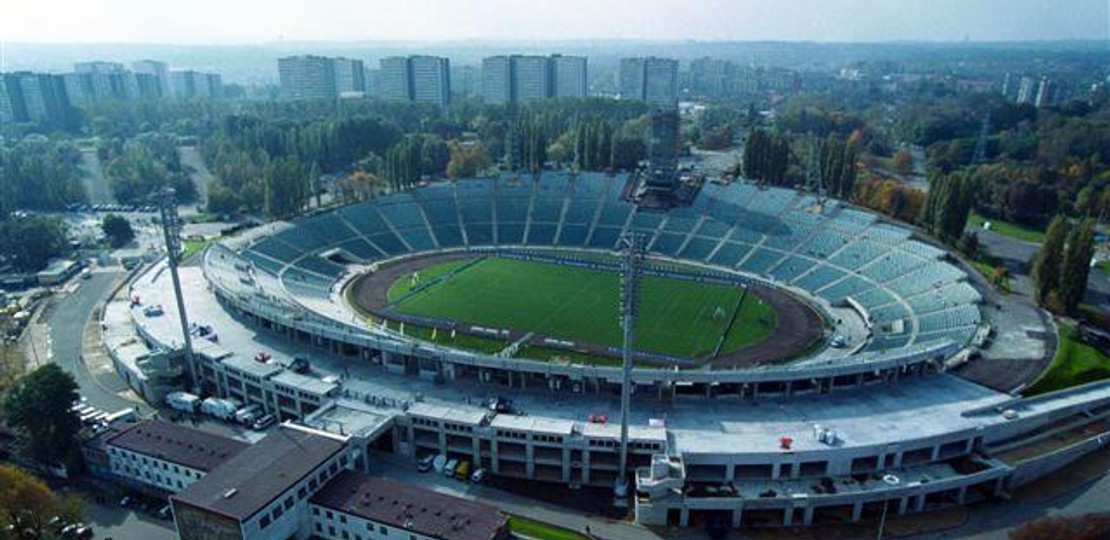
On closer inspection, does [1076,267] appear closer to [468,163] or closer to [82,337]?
[468,163]

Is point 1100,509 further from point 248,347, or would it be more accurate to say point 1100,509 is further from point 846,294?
point 248,347

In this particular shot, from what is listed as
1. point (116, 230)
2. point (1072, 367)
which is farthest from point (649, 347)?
point (116, 230)

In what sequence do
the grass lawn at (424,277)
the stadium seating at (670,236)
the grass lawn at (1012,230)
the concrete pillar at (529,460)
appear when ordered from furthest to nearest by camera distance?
the grass lawn at (1012,230) < the grass lawn at (424,277) < the stadium seating at (670,236) < the concrete pillar at (529,460)

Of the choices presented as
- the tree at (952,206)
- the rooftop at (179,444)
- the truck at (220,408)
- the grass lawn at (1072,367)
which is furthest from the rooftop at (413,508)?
the tree at (952,206)

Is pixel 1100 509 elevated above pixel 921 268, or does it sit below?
below

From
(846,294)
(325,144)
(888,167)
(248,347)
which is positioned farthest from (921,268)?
(325,144)

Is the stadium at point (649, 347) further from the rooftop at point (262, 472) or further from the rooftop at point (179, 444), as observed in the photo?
the rooftop at point (179, 444)

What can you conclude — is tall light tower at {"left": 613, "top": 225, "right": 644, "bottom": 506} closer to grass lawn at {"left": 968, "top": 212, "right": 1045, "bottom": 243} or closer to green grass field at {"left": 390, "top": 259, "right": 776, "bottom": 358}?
green grass field at {"left": 390, "top": 259, "right": 776, "bottom": 358}
